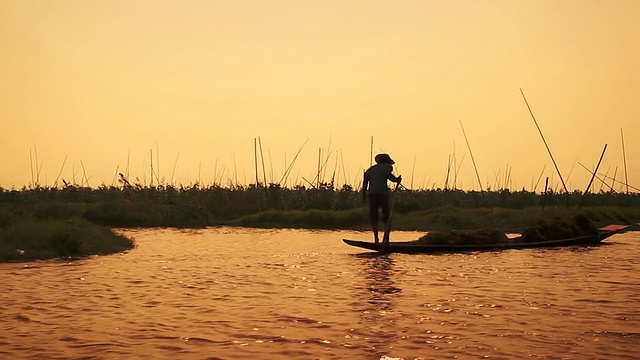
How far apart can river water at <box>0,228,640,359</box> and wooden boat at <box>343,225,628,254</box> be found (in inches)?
19.8

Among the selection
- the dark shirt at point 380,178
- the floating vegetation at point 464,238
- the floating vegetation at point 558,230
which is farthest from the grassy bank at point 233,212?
the dark shirt at point 380,178

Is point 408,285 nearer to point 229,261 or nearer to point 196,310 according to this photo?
point 196,310

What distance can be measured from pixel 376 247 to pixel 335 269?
2621mm

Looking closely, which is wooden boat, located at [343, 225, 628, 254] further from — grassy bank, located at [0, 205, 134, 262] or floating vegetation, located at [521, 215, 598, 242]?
grassy bank, located at [0, 205, 134, 262]

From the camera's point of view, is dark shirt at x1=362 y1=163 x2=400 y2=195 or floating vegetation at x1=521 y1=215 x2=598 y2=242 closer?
dark shirt at x1=362 y1=163 x2=400 y2=195

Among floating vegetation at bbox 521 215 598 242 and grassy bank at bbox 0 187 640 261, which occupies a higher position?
grassy bank at bbox 0 187 640 261

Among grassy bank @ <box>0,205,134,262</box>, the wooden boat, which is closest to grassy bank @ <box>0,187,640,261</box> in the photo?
grassy bank @ <box>0,205,134,262</box>

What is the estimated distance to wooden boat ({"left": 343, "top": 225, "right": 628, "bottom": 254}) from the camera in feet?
43.6

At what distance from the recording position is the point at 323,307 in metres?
7.26

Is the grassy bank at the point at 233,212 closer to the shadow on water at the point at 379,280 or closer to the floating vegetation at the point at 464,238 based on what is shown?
the floating vegetation at the point at 464,238

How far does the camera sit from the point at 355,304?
7.44 m

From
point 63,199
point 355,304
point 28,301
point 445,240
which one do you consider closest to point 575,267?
point 445,240

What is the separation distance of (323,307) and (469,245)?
751cm

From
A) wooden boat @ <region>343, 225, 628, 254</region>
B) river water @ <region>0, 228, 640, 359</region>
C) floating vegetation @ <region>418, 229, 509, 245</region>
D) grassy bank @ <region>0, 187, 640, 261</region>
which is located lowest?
river water @ <region>0, 228, 640, 359</region>
